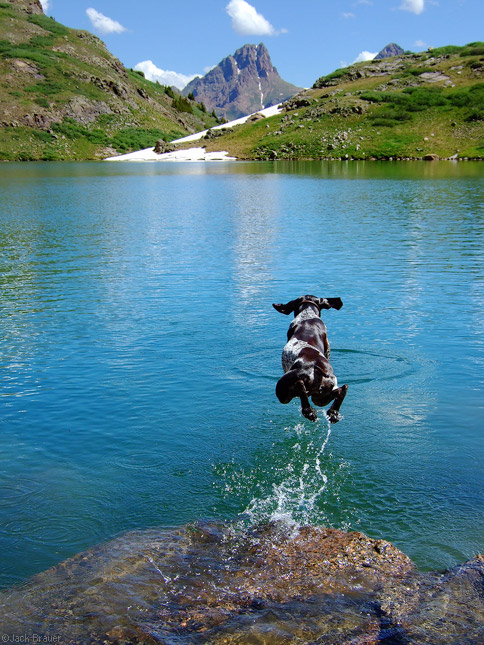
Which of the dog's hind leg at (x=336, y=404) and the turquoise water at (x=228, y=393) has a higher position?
the dog's hind leg at (x=336, y=404)

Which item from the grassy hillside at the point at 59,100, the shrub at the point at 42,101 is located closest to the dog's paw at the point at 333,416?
the grassy hillside at the point at 59,100

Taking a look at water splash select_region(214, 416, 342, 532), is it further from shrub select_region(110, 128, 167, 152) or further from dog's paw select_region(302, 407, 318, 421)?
shrub select_region(110, 128, 167, 152)

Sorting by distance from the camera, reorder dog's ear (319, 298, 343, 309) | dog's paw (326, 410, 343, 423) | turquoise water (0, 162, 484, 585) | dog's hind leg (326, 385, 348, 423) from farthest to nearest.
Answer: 1. dog's ear (319, 298, 343, 309)
2. dog's paw (326, 410, 343, 423)
3. dog's hind leg (326, 385, 348, 423)
4. turquoise water (0, 162, 484, 585)

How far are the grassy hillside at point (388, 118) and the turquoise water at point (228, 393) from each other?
9134cm

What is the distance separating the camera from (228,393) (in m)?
14.1

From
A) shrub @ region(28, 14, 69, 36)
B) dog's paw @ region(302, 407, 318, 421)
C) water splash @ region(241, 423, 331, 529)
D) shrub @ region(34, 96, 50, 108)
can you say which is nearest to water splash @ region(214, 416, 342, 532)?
water splash @ region(241, 423, 331, 529)

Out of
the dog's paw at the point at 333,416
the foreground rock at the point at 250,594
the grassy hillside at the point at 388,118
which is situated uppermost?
the grassy hillside at the point at 388,118

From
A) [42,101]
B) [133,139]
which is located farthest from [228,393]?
[42,101]

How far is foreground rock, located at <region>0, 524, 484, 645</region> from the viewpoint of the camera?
20.5 feet

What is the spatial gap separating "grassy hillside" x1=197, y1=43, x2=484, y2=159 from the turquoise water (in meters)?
91.3

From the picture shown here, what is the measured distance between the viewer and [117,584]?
7270mm

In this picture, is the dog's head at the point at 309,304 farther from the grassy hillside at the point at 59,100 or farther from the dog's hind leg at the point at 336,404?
the grassy hillside at the point at 59,100

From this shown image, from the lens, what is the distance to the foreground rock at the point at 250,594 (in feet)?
20.5

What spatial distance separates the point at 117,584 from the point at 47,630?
1018mm
